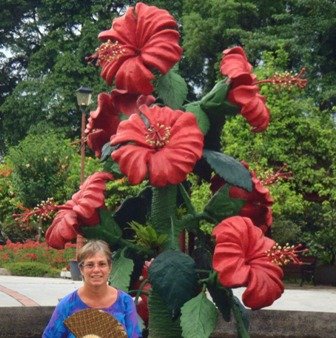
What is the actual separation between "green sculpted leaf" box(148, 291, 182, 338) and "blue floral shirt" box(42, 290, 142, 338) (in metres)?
0.63

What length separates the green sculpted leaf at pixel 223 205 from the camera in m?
3.83

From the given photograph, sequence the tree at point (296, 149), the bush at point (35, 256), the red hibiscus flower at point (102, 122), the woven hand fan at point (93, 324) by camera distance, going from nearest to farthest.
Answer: the woven hand fan at point (93, 324), the red hibiscus flower at point (102, 122), the tree at point (296, 149), the bush at point (35, 256)

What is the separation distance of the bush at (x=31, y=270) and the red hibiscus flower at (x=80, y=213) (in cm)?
1736

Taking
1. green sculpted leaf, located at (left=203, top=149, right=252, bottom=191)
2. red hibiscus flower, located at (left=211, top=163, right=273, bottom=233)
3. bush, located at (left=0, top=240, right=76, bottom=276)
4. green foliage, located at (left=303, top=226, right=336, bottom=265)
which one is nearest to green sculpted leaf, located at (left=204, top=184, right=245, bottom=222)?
red hibiscus flower, located at (left=211, top=163, right=273, bottom=233)

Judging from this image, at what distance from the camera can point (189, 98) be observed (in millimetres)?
4094

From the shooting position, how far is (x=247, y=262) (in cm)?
351

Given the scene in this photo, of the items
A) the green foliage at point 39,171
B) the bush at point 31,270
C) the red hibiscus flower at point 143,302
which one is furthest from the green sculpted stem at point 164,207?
the green foliage at point 39,171

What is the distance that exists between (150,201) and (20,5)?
115ft

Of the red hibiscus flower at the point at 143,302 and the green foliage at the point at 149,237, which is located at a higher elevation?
the green foliage at the point at 149,237

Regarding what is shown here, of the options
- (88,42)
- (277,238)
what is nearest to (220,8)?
(88,42)

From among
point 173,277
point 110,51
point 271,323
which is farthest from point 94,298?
point 271,323

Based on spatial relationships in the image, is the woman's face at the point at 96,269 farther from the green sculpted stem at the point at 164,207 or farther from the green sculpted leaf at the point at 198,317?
the green sculpted stem at the point at 164,207

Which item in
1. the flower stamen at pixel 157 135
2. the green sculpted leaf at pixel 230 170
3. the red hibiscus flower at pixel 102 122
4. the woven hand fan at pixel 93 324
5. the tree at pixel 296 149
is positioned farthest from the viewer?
the tree at pixel 296 149

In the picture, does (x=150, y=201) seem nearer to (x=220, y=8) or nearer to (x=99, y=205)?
(x=99, y=205)
